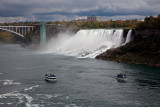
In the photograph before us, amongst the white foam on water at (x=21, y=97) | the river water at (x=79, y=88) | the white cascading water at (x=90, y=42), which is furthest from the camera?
the white cascading water at (x=90, y=42)

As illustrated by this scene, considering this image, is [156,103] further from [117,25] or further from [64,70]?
[117,25]

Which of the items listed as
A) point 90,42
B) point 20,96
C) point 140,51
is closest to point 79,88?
point 20,96

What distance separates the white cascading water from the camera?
187 feet

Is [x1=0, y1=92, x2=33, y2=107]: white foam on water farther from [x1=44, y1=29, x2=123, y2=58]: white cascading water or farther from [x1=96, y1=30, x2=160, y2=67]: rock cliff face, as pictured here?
[x1=44, y1=29, x2=123, y2=58]: white cascading water

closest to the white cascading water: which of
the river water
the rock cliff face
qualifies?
the rock cliff face

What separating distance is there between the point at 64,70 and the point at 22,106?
15.8 metres

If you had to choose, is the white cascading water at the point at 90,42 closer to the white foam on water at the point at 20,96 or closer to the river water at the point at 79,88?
the river water at the point at 79,88

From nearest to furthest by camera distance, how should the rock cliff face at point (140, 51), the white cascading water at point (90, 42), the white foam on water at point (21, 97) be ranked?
the white foam on water at point (21, 97) < the rock cliff face at point (140, 51) < the white cascading water at point (90, 42)

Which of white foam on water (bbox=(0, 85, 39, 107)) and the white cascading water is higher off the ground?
the white cascading water

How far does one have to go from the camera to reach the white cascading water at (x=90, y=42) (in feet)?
187

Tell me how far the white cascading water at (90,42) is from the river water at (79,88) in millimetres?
17735

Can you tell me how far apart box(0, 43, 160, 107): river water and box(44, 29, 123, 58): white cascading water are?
1774 cm

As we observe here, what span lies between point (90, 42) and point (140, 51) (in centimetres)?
1891

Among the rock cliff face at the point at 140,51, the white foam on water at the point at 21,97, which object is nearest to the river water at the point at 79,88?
the white foam on water at the point at 21,97
